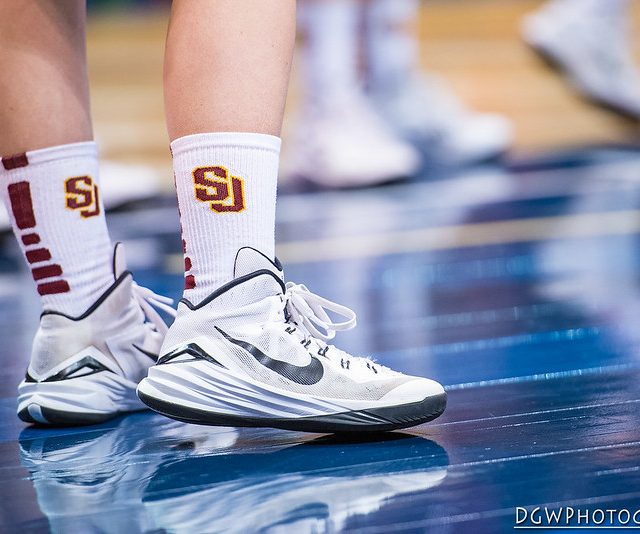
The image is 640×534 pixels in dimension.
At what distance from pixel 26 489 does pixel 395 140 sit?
226 centimetres

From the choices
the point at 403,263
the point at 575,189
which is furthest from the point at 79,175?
the point at 575,189

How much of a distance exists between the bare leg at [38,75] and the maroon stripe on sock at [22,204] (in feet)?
0.10

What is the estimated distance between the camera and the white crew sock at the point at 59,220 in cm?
89

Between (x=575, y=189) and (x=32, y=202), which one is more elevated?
(x=32, y=202)

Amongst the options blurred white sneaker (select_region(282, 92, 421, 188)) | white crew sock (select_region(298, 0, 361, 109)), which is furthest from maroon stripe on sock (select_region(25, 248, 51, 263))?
white crew sock (select_region(298, 0, 361, 109))

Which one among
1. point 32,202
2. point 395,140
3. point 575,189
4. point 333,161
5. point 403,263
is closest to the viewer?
point 32,202

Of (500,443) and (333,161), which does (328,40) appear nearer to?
(333,161)

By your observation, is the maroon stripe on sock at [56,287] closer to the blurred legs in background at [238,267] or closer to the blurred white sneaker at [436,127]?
the blurred legs in background at [238,267]

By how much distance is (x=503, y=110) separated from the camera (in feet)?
11.7

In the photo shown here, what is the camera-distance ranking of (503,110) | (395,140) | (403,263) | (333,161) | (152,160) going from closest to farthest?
1. (403,263)
2. (333,161)
3. (395,140)
4. (152,160)
5. (503,110)

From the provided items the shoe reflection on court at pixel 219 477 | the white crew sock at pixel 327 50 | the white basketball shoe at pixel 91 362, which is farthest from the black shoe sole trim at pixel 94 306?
the white crew sock at pixel 327 50

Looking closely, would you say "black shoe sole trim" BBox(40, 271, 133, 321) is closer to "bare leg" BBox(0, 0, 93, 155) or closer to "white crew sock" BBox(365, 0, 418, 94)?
"bare leg" BBox(0, 0, 93, 155)

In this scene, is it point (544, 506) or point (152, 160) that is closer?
point (544, 506)

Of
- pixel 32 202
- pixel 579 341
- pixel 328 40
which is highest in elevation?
pixel 328 40
